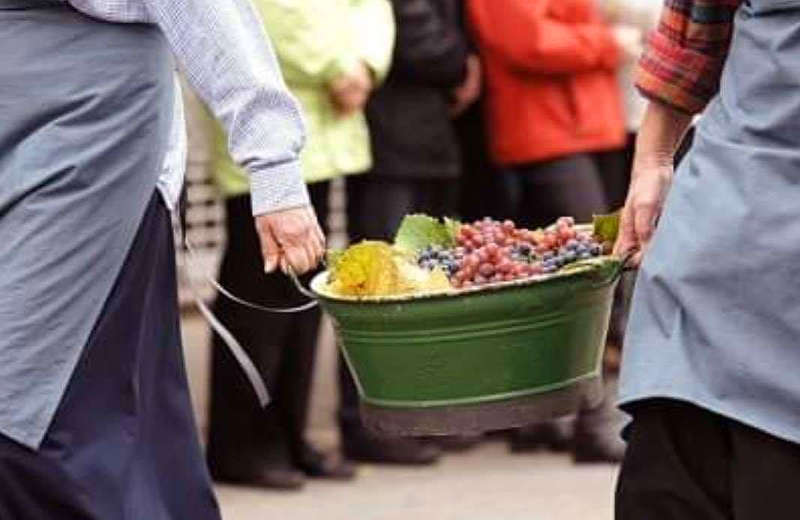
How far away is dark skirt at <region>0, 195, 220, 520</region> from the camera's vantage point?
12.2 ft

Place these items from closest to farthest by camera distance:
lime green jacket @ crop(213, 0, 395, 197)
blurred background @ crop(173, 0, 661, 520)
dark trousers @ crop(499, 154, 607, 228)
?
lime green jacket @ crop(213, 0, 395, 197) → blurred background @ crop(173, 0, 661, 520) → dark trousers @ crop(499, 154, 607, 228)

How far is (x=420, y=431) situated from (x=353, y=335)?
19cm

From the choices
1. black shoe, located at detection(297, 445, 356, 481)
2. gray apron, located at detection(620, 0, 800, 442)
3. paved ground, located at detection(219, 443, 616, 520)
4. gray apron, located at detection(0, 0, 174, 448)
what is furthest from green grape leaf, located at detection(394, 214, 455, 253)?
black shoe, located at detection(297, 445, 356, 481)

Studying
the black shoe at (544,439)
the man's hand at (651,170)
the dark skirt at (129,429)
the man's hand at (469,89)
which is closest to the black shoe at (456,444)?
the black shoe at (544,439)

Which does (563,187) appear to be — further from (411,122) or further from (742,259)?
(742,259)

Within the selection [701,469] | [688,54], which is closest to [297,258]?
[688,54]

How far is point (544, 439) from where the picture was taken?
23.2ft

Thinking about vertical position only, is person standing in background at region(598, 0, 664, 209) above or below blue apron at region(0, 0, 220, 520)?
below

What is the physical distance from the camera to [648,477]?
126 inches

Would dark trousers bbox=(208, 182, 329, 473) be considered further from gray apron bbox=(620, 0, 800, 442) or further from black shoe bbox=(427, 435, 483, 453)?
gray apron bbox=(620, 0, 800, 442)

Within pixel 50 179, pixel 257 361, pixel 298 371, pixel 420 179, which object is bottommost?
pixel 298 371

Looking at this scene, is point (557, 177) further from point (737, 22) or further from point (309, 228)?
point (737, 22)

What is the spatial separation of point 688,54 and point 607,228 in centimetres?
40

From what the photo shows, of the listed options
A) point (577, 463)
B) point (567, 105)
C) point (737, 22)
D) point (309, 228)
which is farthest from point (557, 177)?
point (737, 22)
